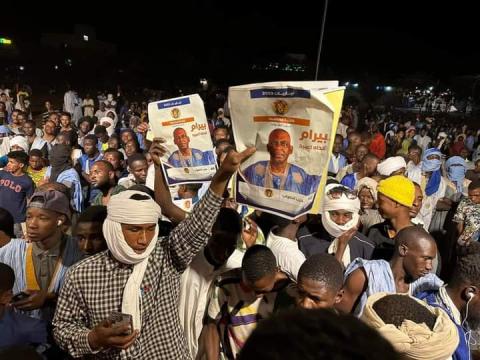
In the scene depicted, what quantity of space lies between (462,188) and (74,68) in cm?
3809

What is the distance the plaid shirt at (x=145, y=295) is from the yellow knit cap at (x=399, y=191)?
2.06 m

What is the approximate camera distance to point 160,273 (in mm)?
2404

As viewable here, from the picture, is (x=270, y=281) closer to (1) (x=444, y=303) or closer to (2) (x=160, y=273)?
(2) (x=160, y=273)

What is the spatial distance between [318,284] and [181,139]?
1.42 metres

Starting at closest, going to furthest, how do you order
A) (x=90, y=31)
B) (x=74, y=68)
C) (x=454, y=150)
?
(x=454, y=150) < (x=74, y=68) < (x=90, y=31)

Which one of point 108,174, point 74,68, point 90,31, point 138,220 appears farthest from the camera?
point 90,31

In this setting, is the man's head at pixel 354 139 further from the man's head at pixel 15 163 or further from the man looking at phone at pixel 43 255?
the man looking at phone at pixel 43 255

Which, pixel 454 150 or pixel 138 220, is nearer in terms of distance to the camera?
pixel 138 220

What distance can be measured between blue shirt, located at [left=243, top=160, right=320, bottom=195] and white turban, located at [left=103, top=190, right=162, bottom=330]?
595 mm

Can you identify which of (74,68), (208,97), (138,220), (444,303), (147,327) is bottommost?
(147,327)

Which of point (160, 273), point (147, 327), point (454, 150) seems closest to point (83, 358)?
point (147, 327)

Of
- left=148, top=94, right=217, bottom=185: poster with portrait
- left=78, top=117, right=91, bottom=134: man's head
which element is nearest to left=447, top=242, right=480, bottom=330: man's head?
left=148, top=94, right=217, bottom=185: poster with portrait

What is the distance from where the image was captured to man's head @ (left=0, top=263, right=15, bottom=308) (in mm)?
2576

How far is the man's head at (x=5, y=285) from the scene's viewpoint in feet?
8.45
